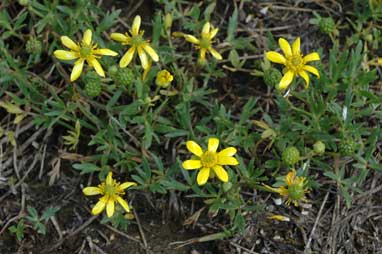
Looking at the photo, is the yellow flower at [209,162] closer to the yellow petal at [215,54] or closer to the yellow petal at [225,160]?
the yellow petal at [225,160]

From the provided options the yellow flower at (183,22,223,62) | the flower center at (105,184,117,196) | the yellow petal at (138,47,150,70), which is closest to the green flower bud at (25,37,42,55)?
the yellow petal at (138,47,150,70)

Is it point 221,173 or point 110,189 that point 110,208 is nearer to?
point 110,189

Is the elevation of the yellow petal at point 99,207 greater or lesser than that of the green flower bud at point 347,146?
lesser

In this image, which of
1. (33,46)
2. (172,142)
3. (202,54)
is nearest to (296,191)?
(172,142)

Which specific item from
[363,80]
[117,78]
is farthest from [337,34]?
[117,78]

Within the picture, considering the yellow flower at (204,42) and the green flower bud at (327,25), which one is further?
the green flower bud at (327,25)

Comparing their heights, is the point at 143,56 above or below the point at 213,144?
above

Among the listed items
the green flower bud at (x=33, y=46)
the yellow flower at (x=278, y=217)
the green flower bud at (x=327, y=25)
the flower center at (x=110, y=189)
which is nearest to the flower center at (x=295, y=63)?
the green flower bud at (x=327, y=25)
